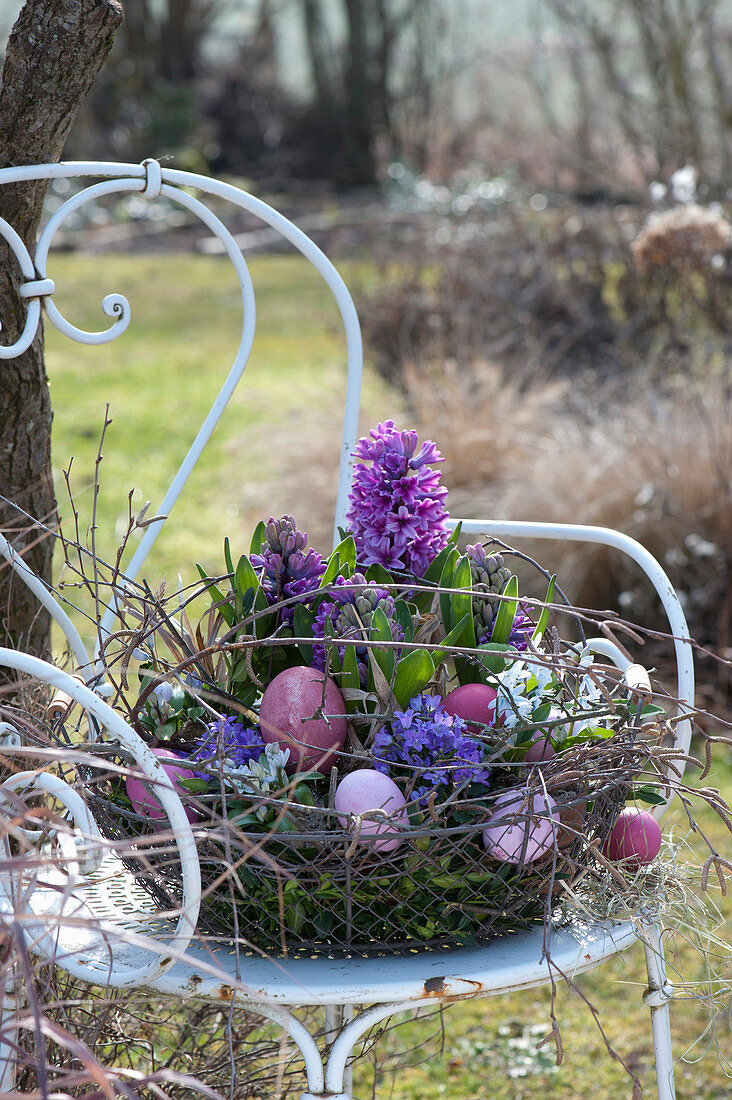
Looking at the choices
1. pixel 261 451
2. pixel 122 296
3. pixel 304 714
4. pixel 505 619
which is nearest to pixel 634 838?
pixel 505 619

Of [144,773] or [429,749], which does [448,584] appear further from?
[144,773]

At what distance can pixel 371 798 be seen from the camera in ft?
2.94

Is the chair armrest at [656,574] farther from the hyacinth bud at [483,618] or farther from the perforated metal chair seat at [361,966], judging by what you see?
the perforated metal chair seat at [361,966]

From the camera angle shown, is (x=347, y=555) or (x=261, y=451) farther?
(x=261, y=451)

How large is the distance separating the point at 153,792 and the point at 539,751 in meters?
0.34

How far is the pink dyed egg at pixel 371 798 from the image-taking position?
0.88 meters

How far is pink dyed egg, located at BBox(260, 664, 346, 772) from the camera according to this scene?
36.9 inches

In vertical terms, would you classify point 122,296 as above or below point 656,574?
above

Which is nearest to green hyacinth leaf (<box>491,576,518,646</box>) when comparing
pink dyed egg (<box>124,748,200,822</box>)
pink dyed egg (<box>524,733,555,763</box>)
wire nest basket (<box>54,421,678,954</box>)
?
wire nest basket (<box>54,421,678,954</box>)

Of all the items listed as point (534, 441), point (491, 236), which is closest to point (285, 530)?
point (534, 441)

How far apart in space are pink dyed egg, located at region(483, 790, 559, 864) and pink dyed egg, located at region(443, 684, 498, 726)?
0.09 metres

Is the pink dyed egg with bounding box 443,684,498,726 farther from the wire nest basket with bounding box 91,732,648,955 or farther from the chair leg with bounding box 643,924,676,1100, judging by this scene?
the chair leg with bounding box 643,924,676,1100

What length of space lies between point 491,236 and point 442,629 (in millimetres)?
4412

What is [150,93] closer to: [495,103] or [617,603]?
[495,103]
